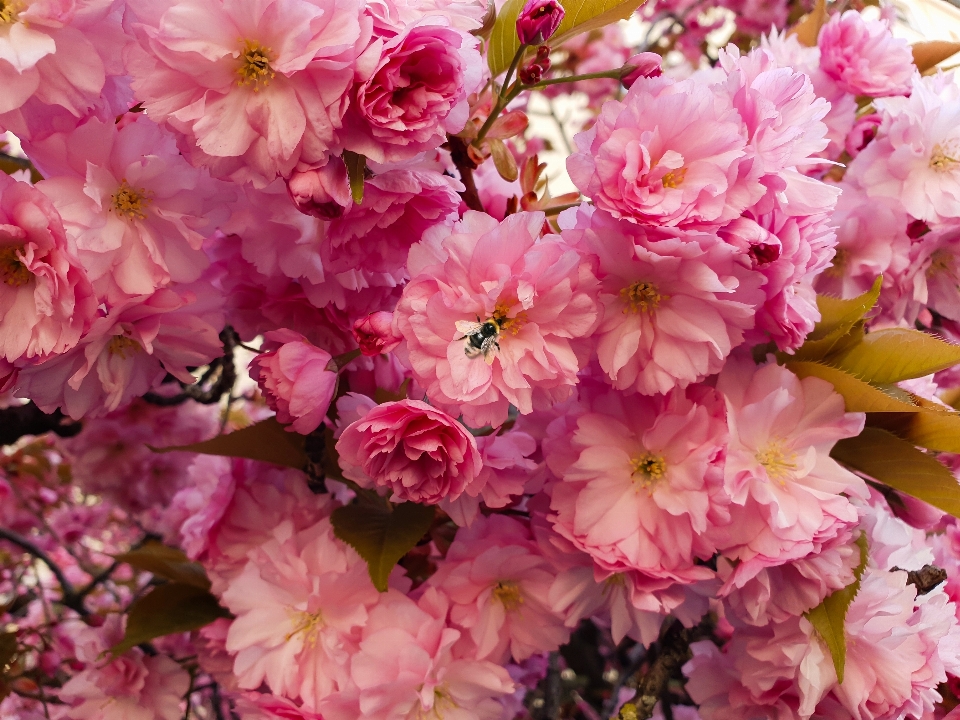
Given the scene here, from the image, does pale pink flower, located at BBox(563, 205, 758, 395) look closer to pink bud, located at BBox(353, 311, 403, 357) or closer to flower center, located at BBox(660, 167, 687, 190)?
flower center, located at BBox(660, 167, 687, 190)

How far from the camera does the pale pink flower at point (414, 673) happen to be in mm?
540

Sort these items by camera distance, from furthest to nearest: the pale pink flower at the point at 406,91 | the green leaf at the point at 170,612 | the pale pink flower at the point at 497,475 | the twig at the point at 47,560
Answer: the twig at the point at 47,560 → the green leaf at the point at 170,612 → the pale pink flower at the point at 497,475 → the pale pink flower at the point at 406,91

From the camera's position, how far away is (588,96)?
6.86 feet

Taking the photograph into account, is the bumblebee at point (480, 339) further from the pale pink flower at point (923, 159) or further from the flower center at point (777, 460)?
the pale pink flower at point (923, 159)

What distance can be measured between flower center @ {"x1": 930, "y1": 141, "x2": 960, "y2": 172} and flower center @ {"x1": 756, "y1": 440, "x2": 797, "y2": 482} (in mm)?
392

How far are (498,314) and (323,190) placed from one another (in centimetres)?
14

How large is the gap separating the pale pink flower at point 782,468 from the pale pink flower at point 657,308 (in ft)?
0.16

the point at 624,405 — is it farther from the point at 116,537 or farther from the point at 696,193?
the point at 116,537

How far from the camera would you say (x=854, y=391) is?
A: 0.52 meters

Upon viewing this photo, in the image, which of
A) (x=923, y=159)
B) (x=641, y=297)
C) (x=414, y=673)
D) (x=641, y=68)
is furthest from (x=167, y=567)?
(x=923, y=159)

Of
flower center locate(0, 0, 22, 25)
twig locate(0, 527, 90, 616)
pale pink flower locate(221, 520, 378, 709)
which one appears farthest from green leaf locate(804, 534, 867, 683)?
twig locate(0, 527, 90, 616)

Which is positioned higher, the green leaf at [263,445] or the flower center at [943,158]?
the flower center at [943,158]

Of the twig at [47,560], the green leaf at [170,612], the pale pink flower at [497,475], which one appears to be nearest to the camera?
the pale pink flower at [497,475]

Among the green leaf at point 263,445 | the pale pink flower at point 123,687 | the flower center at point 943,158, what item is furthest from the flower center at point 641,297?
the pale pink flower at point 123,687
